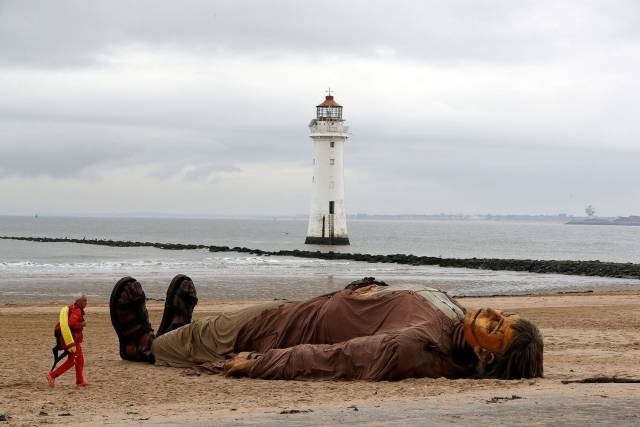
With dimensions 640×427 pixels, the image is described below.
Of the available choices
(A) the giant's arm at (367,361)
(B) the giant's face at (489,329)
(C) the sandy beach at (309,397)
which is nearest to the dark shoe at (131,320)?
(C) the sandy beach at (309,397)

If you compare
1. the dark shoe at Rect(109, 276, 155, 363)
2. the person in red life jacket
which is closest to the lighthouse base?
the dark shoe at Rect(109, 276, 155, 363)

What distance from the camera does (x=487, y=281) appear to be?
4259 centimetres

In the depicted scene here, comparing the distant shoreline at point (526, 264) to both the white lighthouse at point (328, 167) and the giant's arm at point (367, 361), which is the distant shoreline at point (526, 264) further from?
the giant's arm at point (367, 361)

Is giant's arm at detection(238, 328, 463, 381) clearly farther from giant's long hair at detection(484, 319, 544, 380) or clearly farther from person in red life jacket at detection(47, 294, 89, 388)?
person in red life jacket at detection(47, 294, 89, 388)

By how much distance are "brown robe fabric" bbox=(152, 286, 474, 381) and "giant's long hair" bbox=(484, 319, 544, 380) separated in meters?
0.42

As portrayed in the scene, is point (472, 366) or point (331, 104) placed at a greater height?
point (331, 104)

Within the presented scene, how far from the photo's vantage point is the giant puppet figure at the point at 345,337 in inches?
449

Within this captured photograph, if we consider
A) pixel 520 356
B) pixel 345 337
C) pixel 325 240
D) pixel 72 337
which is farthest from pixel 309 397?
pixel 325 240

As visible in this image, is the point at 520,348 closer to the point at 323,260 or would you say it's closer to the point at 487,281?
the point at 487,281

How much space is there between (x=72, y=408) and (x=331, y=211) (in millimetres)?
55966

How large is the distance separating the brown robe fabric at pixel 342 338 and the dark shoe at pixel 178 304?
0.40 m

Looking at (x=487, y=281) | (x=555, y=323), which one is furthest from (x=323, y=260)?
(x=555, y=323)

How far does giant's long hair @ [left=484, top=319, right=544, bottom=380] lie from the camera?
1133cm

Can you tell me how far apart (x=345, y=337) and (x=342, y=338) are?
0.04 m
